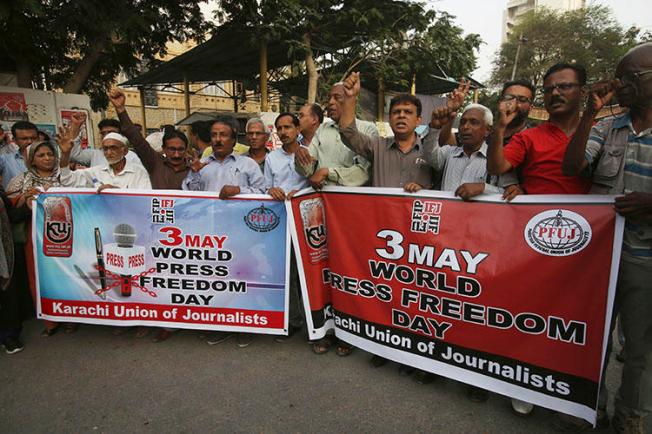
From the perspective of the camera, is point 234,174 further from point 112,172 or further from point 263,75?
point 263,75

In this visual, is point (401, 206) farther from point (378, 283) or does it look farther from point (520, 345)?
point (520, 345)

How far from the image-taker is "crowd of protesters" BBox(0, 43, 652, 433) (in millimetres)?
Answer: 1968

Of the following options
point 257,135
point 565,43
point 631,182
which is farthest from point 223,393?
point 565,43

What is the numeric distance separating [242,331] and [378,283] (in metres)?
1.17

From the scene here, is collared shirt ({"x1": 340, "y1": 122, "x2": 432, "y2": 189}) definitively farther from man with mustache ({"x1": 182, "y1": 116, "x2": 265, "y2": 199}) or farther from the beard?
the beard

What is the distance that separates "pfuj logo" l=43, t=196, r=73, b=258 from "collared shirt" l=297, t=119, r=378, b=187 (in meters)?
1.93

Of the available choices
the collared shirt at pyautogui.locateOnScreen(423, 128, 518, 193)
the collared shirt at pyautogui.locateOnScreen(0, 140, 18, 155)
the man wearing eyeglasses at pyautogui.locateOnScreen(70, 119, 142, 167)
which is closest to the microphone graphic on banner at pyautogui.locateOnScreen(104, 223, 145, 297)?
the man wearing eyeglasses at pyautogui.locateOnScreen(70, 119, 142, 167)

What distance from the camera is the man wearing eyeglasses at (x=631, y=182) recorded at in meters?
1.88

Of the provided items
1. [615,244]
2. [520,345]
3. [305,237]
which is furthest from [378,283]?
[615,244]

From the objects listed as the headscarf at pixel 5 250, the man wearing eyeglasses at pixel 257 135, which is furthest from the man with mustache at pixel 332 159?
the headscarf at pixel 5 250

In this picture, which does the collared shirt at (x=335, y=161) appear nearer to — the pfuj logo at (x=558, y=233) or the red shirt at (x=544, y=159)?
the red shirt at (x=544, y=159)

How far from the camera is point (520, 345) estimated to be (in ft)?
7.43

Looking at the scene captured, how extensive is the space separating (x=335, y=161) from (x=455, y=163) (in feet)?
3.14

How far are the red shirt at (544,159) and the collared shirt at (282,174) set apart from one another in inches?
66.2
